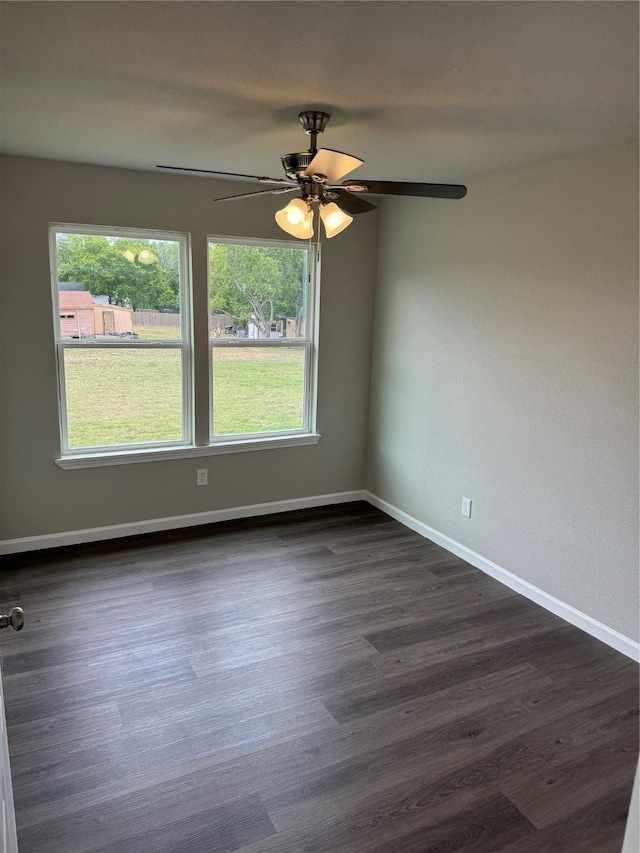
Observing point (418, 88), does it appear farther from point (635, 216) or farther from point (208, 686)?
point (208, 686)

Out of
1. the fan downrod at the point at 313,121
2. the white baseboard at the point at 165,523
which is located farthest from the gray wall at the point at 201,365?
the fan downrod at the point at 313,121

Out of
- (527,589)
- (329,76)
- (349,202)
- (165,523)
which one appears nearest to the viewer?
(329,76)

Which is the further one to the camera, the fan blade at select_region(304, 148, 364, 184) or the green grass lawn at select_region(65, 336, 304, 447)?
the green grass lawn at select_region(65, 336, 304, 447)

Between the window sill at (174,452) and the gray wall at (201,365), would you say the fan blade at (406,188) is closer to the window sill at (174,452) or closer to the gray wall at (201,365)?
the gray wall at (201,365)

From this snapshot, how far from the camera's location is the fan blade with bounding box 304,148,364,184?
1.95m

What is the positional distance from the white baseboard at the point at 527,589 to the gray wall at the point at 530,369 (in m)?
0.04

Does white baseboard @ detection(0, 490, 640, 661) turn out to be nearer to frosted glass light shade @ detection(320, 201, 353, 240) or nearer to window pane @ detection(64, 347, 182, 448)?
window pane @ detection(64, 347, 182, 448)

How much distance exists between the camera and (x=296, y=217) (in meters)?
2.39

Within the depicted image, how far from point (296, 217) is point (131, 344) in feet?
6.29

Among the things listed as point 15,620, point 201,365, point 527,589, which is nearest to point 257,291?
point 201,365

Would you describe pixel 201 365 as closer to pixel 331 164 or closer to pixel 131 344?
pixel 131 344

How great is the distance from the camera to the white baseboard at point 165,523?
3762 mm

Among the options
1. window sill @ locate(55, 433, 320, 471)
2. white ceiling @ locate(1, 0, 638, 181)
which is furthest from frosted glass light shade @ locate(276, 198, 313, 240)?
window sill @ locate(55, 433, 320, 471)

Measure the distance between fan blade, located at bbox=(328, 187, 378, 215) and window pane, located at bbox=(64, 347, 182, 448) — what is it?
6.38 feet
